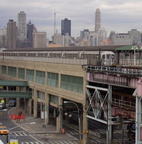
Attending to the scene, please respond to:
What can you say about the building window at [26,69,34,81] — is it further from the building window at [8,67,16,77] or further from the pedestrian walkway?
the building window at [8,67,16,77]

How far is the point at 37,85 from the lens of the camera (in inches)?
3487

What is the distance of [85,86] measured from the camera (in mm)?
62750

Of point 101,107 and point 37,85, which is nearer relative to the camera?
point 101,107

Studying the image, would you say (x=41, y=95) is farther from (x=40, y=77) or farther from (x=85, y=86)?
(x=85, y=86)

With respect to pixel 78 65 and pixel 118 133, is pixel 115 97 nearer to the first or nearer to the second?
pixel 78 65

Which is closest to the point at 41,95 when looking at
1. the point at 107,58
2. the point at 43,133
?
the point at 43,133

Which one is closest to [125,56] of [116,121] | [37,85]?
[116,121]

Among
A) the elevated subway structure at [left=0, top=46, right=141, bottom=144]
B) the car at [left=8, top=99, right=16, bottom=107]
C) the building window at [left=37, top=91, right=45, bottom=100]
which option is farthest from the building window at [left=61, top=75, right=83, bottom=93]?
the car at [left=8, top=99, right=16, bottom=107]

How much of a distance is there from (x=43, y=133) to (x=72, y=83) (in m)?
11.6

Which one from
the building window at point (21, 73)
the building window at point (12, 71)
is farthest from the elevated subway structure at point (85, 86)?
the building window at point (12, 71)

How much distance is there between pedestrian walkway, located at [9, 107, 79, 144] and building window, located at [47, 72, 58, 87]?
9.02 metres

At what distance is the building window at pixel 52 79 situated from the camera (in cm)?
7750

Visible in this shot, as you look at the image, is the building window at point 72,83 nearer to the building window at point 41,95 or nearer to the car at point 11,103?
the building window at point 41,95

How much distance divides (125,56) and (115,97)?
378 inches
